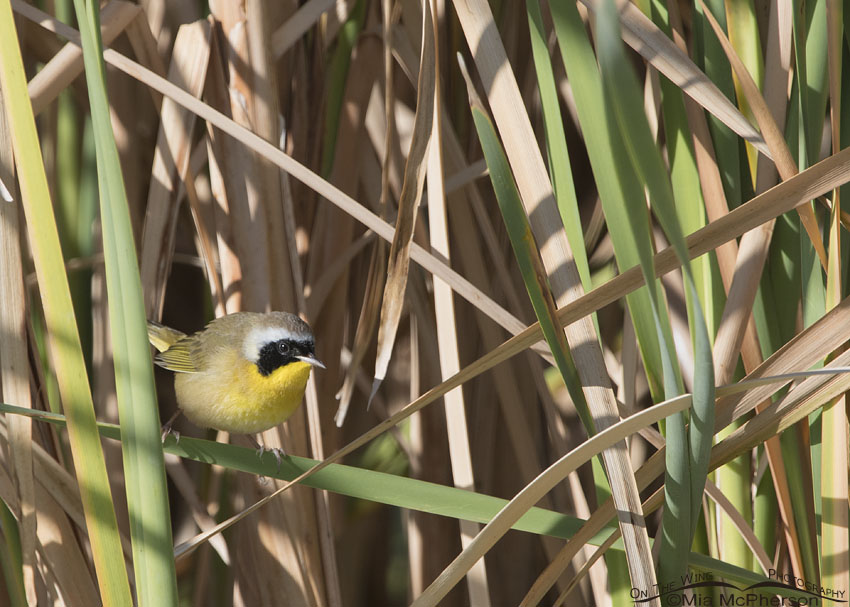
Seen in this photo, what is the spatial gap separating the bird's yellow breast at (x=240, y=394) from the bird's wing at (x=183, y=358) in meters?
0.02

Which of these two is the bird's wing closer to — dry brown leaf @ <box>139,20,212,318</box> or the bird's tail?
the bird's tail

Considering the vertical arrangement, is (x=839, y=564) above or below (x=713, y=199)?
below

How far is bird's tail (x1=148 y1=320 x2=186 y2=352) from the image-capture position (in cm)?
145

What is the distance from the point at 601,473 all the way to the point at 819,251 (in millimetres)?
362

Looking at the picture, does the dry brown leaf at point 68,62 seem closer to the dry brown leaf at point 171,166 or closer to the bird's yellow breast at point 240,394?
the dry brown leaf at point 171,166

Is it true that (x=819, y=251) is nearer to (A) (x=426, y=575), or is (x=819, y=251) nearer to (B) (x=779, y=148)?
(B) (x=779, y=148)

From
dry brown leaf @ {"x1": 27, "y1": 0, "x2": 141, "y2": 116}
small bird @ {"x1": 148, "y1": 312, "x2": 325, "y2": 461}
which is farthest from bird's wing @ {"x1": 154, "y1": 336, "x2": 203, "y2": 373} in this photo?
dry brown leaf @ {"x1": 27, "y1": 0, "x2": 141, "y2": 116}

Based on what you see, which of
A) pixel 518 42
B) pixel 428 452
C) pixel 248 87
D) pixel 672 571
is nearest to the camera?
pixel 672 571

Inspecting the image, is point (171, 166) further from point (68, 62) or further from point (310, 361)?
point (310, 361)

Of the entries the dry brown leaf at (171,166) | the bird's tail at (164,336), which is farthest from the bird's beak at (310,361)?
the bird's tail at (164,336)

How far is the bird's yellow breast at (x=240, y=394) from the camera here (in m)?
1.22

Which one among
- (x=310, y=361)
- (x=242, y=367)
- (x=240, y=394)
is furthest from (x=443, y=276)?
(x=242, y=367)

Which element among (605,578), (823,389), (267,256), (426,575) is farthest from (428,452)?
(823,389)

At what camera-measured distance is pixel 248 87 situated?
1168 millimetres
